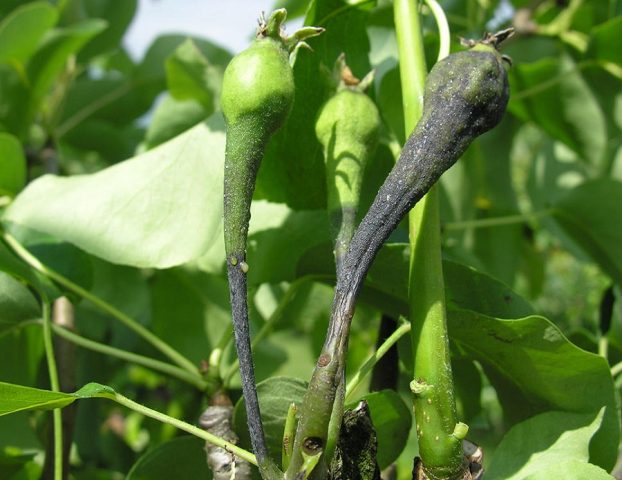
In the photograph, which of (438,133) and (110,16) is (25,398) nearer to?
(438,133)

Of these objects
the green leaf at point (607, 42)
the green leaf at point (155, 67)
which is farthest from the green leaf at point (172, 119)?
the green leaf at point (607, 42)

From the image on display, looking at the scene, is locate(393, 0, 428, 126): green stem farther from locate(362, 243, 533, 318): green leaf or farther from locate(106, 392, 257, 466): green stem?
locate(106, 392, 257, 466): green stem

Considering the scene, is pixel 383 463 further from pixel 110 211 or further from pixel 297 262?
pixel 110 211

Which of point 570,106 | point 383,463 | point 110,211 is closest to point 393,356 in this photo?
point 383,463

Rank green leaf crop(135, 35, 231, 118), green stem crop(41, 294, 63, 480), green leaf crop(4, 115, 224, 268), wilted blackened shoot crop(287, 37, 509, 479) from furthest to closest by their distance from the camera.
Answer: green leaf crop(135, 35, 231, 118) < green leaf crop(4, 115, 224, 268) < green stem crop(41, 294, 63, 480) < wilted blackened shoot crop(287, 37, 509, 479)

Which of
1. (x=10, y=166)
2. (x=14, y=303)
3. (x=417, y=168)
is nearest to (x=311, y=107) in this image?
(x=417, y=168)

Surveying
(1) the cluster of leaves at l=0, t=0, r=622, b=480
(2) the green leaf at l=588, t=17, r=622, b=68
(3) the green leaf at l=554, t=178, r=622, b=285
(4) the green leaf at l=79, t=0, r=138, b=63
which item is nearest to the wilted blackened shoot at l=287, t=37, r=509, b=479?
(1) the cluster of leaves at l=0, t=0, r=622, b=480
